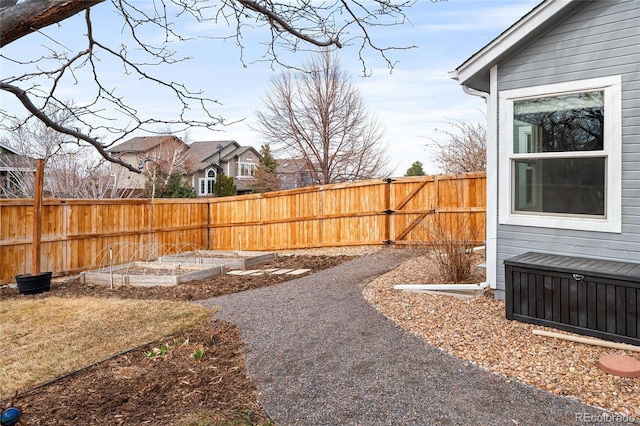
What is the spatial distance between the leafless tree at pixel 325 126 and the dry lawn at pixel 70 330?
42.8ft

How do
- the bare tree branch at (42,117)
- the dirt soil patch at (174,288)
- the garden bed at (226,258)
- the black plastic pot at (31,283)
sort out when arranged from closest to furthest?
the bare tree branch at (42,117) < the dirt soil patch at (174,288) < the black plastic pot at (31,283) < the garden bed at (226,258)

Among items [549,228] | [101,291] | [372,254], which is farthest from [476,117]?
[101,291]

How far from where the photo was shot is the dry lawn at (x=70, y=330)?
4.15 metres

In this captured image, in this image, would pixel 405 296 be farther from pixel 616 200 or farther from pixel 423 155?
pixel 423 155

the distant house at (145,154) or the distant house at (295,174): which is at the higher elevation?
the distant house at (295,174)

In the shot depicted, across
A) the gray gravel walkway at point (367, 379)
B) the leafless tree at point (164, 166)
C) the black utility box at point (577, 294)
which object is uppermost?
the leafless tree at point (164, 166)

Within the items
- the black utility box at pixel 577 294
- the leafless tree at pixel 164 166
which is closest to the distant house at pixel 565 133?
the black utility box at pixel 577 294

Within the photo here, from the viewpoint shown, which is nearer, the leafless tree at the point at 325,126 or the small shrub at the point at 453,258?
the small shrub at the point at 453,258

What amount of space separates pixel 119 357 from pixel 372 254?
6.89 meters

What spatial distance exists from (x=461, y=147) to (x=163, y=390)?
12.8 metres

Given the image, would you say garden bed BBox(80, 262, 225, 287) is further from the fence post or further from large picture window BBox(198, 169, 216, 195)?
large picture window BBox(198, 169, 216, 195)

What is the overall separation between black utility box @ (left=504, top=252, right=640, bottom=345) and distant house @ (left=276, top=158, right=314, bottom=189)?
14924 mm

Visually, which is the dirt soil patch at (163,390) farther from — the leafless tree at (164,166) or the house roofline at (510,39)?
the leafless tree at (164,166)

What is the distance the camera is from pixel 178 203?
1237 centimetres
